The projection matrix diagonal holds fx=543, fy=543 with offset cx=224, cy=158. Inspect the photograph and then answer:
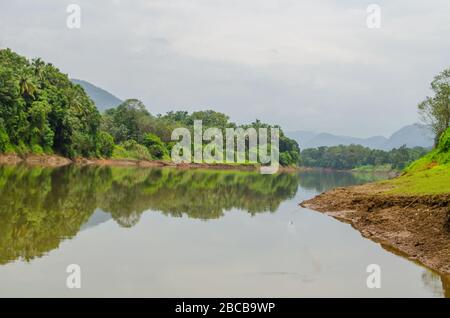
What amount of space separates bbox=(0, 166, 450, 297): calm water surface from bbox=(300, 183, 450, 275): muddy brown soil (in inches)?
28.9

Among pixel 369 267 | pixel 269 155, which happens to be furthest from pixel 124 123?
pixel 369 267

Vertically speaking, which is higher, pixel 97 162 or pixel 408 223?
pixel 97 162

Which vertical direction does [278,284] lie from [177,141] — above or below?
below

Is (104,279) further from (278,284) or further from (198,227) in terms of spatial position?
(198,227)

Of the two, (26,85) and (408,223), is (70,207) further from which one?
(26,85)

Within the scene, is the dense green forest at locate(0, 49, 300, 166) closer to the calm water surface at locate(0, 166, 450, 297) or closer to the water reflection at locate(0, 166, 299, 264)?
the water reflection at locate(0, 166, 299, 264)

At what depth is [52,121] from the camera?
91.1 m

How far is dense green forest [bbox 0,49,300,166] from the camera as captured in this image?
255ft

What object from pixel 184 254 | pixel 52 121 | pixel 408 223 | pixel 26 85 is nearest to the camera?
pixel 184 254

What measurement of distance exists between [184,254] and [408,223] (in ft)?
33.8

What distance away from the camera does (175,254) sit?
1766 centimetres

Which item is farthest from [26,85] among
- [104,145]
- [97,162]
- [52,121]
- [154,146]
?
[154,146]

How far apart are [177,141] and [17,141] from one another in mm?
59880

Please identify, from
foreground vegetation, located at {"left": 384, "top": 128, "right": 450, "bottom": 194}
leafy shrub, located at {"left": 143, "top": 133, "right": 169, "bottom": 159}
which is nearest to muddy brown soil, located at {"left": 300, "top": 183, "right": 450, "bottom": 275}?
foreground vegetation, located at {"left": 384, "top": 128, "right": 450, "bottom": 194}
